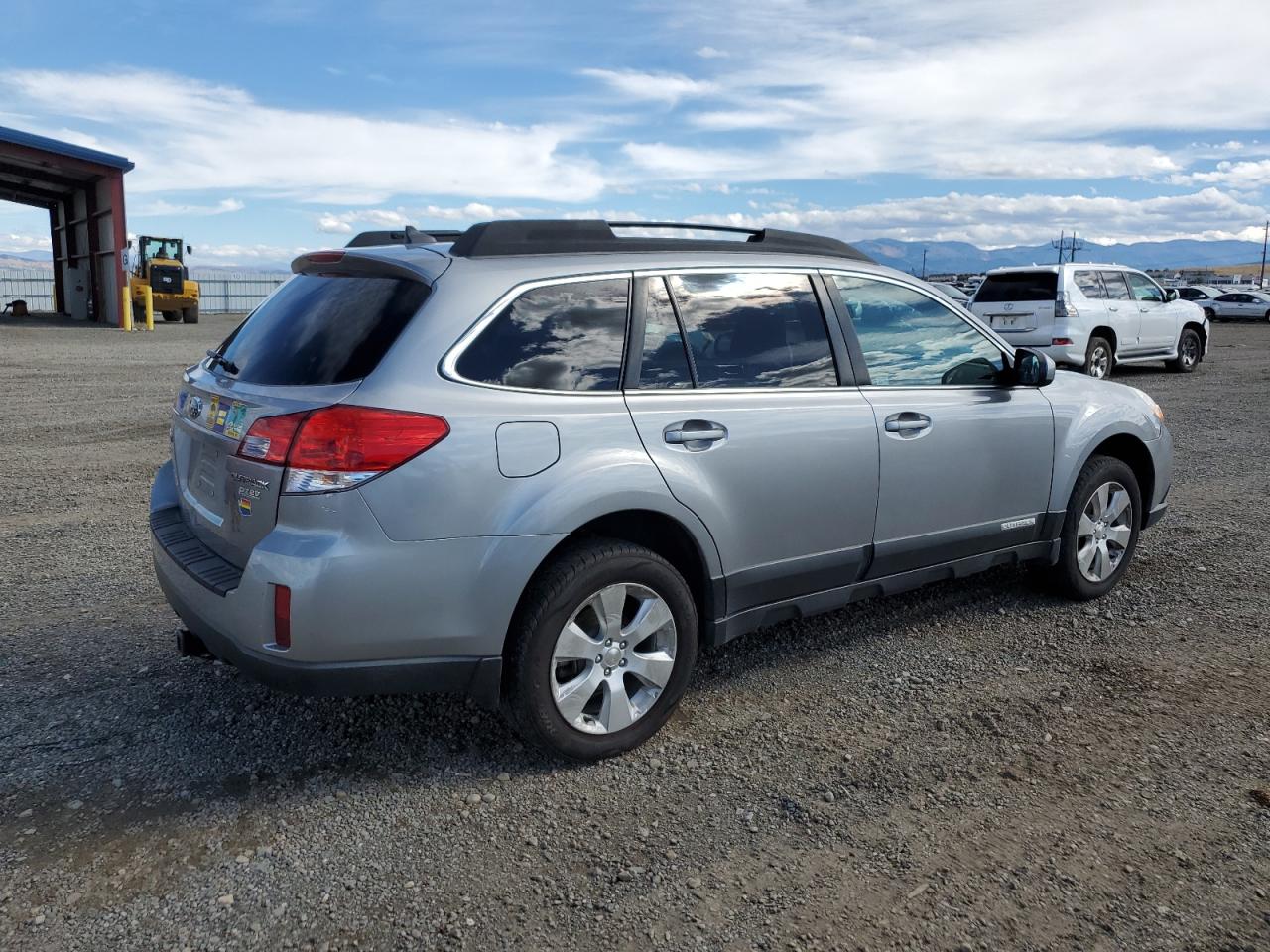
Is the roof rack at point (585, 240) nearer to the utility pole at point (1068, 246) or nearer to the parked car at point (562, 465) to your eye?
the parked car at point (562, 465)

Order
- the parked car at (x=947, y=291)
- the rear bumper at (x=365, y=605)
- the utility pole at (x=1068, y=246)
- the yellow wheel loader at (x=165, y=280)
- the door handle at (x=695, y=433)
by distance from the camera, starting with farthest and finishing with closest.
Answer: the utility pole at (x=1068, y=246), the yellow wheel loader at (x=165, y=280), the parked car at (x=947, y=291), the door handle at (x=695, y=433), the rear bumper at (x=365, y=605)

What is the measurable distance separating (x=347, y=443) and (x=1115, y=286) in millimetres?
15740

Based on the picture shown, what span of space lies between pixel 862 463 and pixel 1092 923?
1.84m

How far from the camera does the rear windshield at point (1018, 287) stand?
15242mm

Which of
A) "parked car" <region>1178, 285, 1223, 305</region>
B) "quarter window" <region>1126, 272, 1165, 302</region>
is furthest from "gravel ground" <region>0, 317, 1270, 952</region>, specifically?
"parked car" <region>1178, 285, 1223, 305</region>

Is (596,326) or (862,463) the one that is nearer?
(596,326)

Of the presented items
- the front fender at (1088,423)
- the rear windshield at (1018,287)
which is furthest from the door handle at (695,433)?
the rear windshield at (1018,287)

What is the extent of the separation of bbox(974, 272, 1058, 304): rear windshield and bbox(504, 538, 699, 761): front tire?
43.6ft

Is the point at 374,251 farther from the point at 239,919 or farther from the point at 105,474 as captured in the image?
the point at 105,474

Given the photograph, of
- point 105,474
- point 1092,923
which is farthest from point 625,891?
point 105,474

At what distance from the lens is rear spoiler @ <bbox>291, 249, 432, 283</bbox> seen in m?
3.35

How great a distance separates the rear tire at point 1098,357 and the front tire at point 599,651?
13.8 m

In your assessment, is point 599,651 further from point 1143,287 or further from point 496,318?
point 1143,287

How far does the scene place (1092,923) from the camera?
8.84ft
